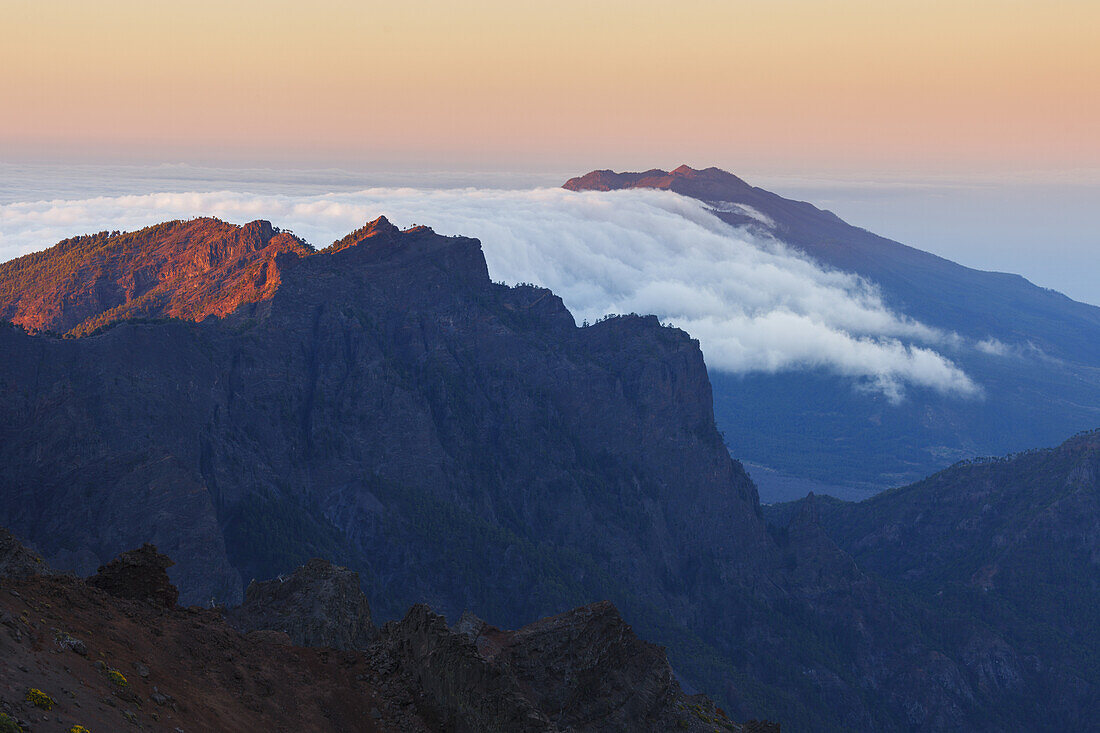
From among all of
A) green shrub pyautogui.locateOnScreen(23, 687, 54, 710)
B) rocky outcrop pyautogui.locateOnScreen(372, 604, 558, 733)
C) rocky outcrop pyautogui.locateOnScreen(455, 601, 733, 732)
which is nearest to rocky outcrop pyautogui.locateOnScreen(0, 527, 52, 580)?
green shrub pyautogui.locateOnScreen(23, 687, 54, 710)

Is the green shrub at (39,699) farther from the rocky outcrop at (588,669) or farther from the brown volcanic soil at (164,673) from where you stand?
the rocky outcrop at (588,669)

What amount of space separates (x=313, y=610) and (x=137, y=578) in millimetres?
18134

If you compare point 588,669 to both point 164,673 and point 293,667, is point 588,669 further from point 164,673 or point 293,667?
point 164,673

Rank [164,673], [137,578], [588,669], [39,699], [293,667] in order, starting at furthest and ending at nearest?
[588,669] → [137,578] → [293,667] → [164,673] → [39,699]

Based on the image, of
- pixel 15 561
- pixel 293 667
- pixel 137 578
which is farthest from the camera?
pixel 137 578

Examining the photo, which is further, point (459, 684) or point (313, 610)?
point (313, 610)

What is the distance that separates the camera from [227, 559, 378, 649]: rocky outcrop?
81375 millimetres

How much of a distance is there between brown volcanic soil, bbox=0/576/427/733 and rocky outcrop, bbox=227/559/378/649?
7.53m

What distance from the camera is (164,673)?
5881 cm

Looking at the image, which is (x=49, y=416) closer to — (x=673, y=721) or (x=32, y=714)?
(x=673, y=721)

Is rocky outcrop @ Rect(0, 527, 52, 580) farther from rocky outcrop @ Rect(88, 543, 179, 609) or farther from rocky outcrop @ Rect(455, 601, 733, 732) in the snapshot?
rocky outcrop @ Rect(455, 601, 733, 732)

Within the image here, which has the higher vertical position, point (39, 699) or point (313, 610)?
point (39, 699)

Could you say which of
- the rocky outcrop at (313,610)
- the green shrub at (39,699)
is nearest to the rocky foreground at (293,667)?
the green shrub at (39,699)

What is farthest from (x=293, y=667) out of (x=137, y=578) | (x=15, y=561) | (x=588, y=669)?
(x=588, y=669)
